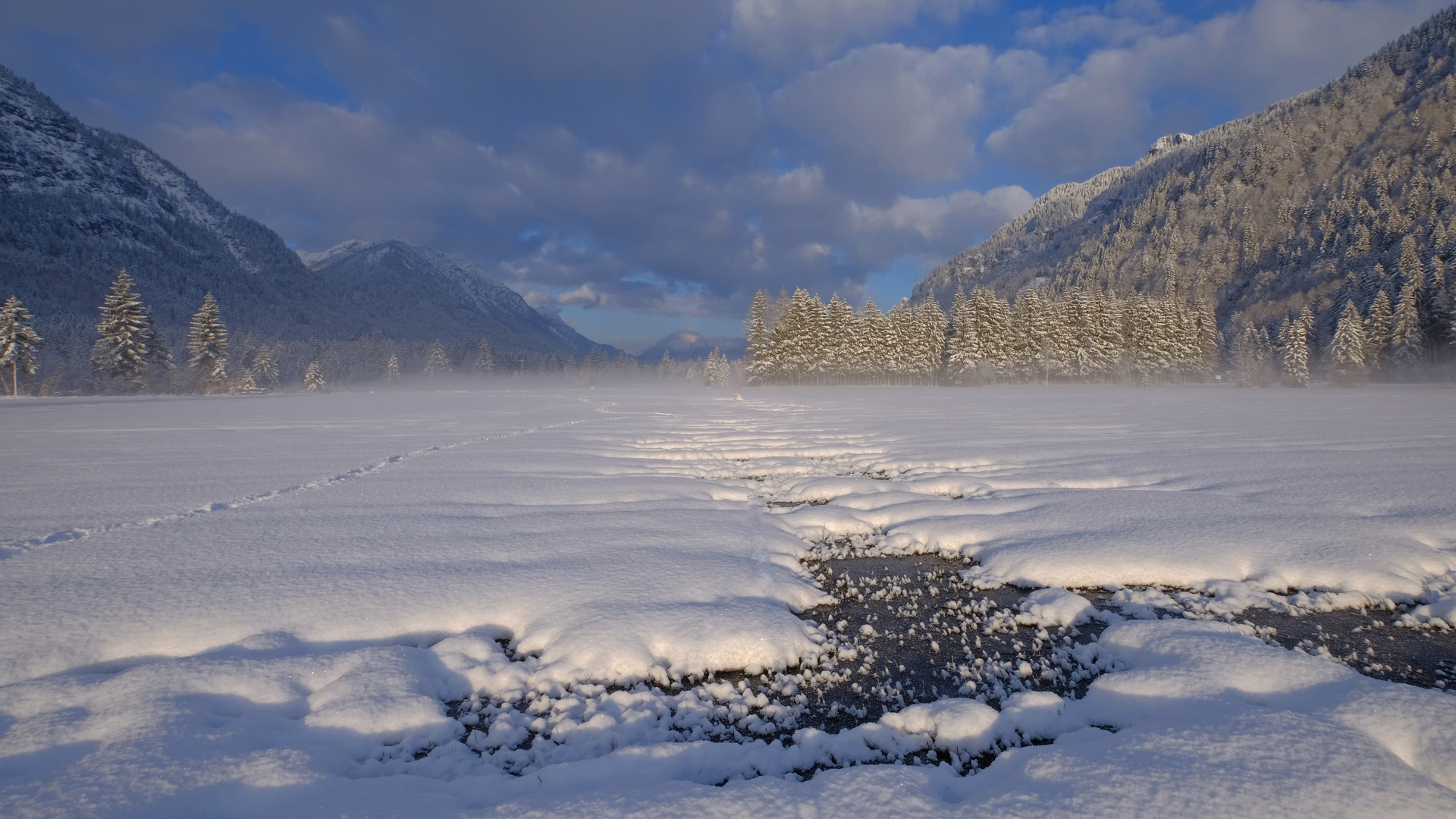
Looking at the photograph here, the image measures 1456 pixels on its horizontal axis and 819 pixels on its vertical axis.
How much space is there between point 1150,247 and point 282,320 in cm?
22537

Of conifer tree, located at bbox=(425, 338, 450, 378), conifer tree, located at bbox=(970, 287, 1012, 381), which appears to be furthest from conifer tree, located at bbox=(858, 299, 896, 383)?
conifer tree, located at bbox=(425, 338, 450, 378)

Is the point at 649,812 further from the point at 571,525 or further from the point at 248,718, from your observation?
the point at 571,525

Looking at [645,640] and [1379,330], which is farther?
[1379,330]

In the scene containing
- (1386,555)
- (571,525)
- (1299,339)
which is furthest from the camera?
(1299,339)

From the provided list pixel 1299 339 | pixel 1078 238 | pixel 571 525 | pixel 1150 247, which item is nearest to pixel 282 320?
pixel 571 525

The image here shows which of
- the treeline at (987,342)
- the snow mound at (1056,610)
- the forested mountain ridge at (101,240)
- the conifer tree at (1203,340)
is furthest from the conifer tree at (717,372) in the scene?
the forested mountain ridge at (101,240)

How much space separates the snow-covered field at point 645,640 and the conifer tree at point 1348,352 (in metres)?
61.1

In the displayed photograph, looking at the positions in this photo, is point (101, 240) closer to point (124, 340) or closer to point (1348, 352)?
point (124, 340)

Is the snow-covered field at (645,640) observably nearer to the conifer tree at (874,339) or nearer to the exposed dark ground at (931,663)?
the exposed dark ground at (931,663)

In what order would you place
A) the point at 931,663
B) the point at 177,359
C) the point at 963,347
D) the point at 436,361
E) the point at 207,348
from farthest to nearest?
1. the point at 436,361
2. the point at 177,359
3. the point at 963,347
4. the point at 207,348
5. the point at 931,663

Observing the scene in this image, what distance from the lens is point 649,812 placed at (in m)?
2.16

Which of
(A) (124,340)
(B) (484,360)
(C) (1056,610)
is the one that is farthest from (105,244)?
(C) (1056,610)

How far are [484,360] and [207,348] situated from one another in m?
75.7

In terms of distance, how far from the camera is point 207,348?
49.8m
